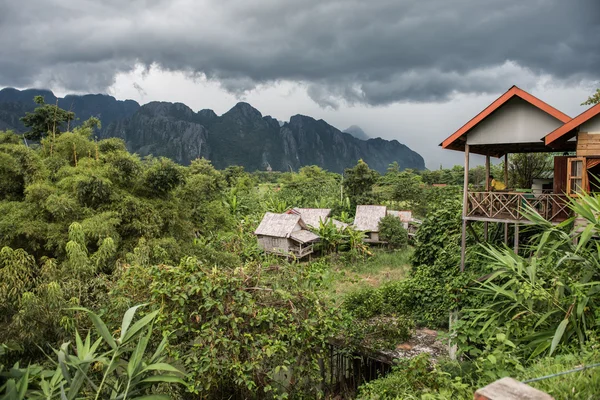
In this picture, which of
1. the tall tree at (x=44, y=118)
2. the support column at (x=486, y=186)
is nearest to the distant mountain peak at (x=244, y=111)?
the tall tree at (x=44, y=118)

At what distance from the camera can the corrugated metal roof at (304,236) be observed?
61.9 ft

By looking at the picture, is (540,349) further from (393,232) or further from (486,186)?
(393,232)

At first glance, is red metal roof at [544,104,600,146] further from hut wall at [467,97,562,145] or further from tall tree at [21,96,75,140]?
tall tree at [21,96,75,140]

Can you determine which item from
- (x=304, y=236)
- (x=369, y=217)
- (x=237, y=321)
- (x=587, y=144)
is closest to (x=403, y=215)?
(x=369, y=217)

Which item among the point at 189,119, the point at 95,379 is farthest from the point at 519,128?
the point at 189,119

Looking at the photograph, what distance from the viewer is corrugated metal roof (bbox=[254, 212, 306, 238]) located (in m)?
18.8

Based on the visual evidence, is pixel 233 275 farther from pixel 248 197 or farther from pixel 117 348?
pixel 248 197

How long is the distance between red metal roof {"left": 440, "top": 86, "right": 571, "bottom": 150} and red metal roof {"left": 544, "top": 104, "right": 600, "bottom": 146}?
0.31 m

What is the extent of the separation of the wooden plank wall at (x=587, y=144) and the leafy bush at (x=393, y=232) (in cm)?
1413

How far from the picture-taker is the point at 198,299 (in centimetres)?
496

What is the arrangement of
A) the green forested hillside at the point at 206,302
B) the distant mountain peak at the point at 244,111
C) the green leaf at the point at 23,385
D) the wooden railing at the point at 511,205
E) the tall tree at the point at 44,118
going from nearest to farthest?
the green leaf at the point at 23,385 < the green forested hillside at the point at 206,302 < the wooden railing at the point at 511,205 < the tall tree at the point at 44,118 < the distant mountain peak at the point at 244,111

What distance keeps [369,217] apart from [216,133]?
91.6 metres

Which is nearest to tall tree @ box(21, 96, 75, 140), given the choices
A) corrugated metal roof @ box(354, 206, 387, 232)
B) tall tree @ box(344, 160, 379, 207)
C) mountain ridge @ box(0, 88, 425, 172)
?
corrugated metal roof @ box(354, 206, 387, 232)

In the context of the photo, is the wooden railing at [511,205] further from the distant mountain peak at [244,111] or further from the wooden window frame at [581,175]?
the distant mountain peak at [244,111]
